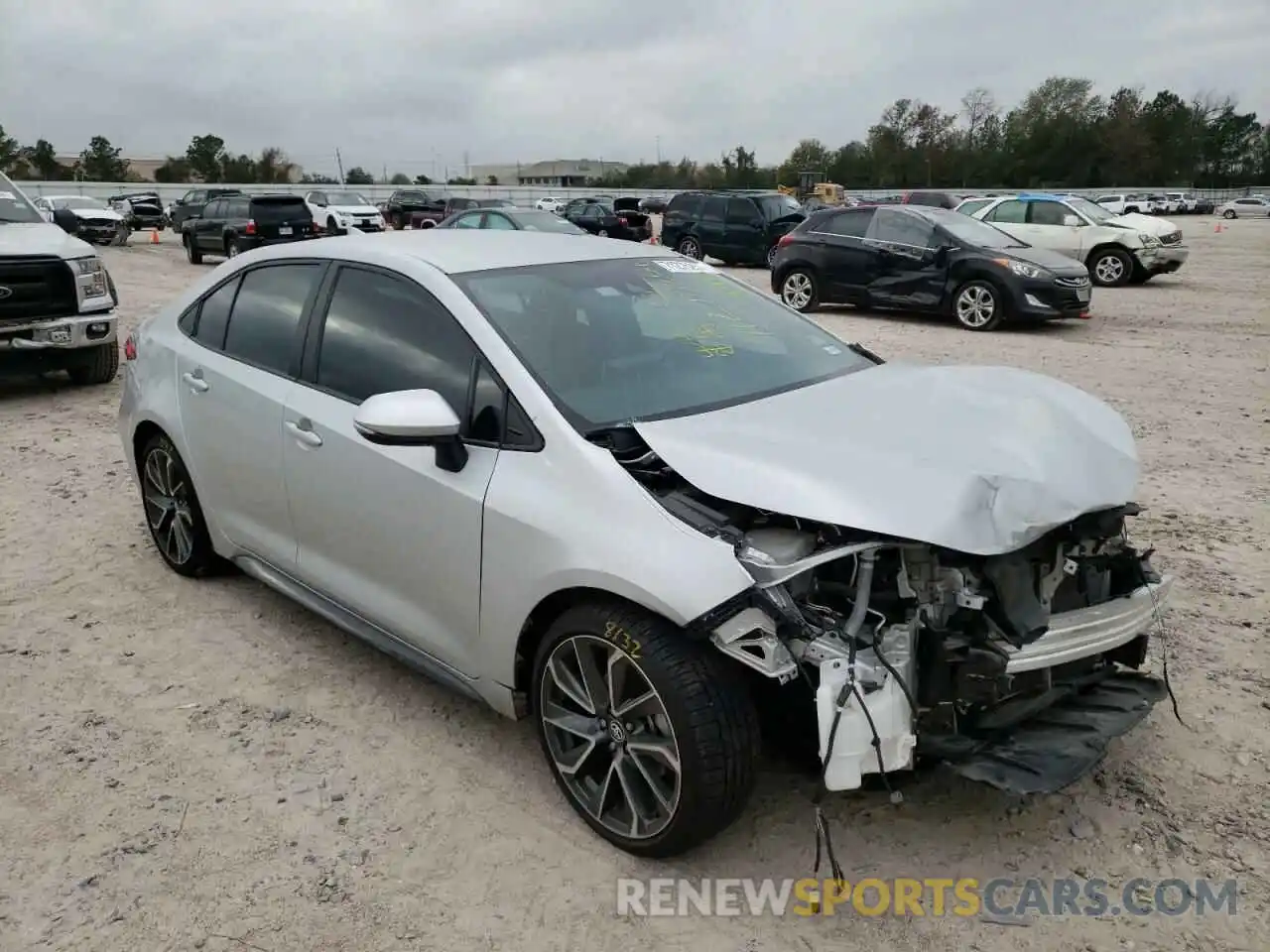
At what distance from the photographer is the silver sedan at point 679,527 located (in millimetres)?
2473

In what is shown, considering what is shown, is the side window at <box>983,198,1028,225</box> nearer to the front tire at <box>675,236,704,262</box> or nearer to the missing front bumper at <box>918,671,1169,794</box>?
the front tire at <box>675,236,704,262</box>

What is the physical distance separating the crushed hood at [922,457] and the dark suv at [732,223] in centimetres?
1856

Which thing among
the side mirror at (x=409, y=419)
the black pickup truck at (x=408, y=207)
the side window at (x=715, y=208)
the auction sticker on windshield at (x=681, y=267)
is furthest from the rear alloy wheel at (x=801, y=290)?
the black pickup truck at (x=408, y=207)

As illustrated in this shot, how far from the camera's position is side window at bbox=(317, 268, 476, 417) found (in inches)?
126

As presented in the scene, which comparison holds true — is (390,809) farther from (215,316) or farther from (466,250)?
(215,316)

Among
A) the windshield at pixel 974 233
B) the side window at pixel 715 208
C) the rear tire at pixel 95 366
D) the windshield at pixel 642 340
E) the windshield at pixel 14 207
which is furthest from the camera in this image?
the side window at pixel 715 208

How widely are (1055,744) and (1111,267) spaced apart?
57.2 feet

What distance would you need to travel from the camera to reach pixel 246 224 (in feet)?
73.1

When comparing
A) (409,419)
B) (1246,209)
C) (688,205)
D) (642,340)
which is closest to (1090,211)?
(688,205)

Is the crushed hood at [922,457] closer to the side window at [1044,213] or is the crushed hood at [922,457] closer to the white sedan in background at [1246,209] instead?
the side window at [1044,213]

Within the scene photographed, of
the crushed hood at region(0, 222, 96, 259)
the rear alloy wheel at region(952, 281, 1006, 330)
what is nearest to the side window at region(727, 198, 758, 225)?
the rear alloy wheel at region(952, 281, 1006, 330)

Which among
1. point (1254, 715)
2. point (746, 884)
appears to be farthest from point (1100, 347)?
point (746, 884)

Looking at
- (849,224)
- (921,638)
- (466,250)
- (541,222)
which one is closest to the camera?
(921,638)

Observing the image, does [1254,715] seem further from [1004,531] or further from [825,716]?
[825,716]
